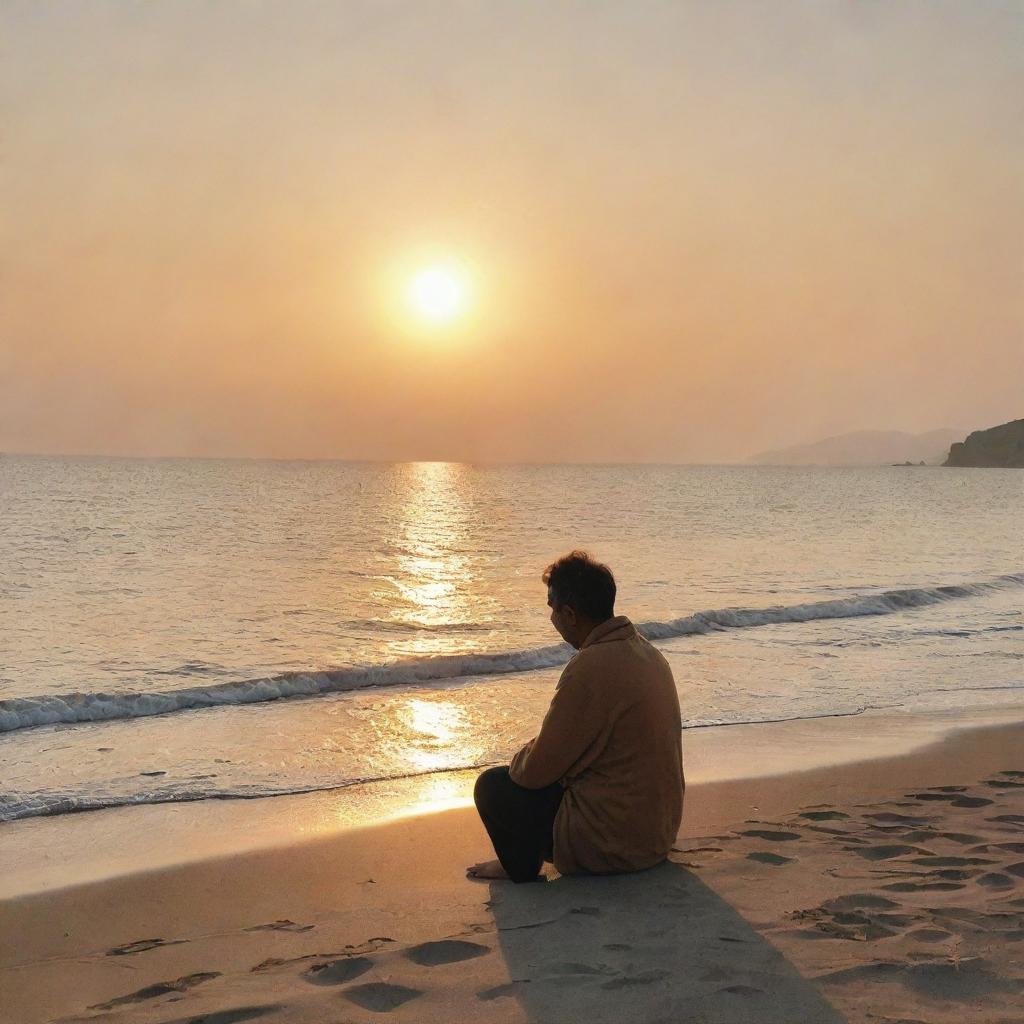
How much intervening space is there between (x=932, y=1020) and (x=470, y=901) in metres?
2.18

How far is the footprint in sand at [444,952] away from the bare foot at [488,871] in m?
0.89

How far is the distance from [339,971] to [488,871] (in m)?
1.33

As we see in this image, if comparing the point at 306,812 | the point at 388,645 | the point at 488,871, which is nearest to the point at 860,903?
the point at 488,871

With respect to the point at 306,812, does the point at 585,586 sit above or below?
above

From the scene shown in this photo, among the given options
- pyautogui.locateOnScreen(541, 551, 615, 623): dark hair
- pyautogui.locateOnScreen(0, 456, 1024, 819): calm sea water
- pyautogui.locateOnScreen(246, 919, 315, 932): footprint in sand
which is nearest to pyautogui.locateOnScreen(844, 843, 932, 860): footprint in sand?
pyautogui.locateOnScreen(541, 551, 615, 623): dark hair

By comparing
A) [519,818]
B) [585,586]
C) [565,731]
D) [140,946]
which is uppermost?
[585,586]

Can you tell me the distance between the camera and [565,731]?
480cm

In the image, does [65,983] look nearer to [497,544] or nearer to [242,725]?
[242,725]

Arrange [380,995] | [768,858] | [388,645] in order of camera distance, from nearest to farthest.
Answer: [380,995]
[768,858]
[388,645]

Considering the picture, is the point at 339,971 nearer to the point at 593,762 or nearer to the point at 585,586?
the point at 593,762

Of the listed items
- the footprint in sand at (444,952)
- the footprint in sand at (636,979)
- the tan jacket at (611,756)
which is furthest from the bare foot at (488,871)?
the footprint in sand at (636,979)

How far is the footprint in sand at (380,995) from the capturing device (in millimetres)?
3693

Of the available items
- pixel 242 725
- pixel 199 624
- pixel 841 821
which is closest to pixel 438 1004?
pixel 841 821

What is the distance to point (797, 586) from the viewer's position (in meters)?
22.3
